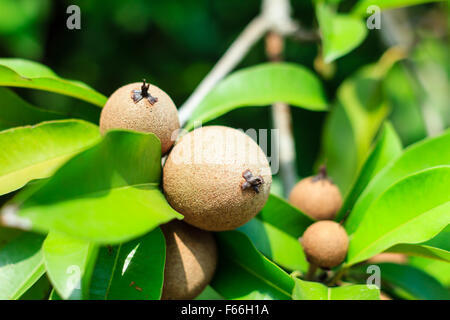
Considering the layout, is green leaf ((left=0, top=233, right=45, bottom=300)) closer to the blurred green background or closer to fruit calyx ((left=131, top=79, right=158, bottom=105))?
fruit calyx ((left=131, top=79, right=158, bottom=105))

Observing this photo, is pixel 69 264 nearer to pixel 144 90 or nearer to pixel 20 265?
pixel 20 265

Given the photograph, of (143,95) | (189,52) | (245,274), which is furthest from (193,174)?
(189,52)

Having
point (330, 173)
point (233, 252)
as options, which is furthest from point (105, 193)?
point (330, 173)

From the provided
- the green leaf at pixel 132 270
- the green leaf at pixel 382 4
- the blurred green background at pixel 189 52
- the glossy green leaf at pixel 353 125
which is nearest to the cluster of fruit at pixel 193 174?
Answer: the green leaf at pixel 132 270

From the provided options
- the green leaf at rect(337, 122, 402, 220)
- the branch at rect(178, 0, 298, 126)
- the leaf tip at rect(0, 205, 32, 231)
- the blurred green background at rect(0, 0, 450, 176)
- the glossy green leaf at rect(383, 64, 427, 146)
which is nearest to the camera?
the leaf tip at rect(0, 205, 32, 231)

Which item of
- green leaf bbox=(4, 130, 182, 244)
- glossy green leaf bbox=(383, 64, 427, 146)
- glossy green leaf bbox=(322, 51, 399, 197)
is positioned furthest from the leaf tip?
glossy green leaf bbox=(383, 64, 427, 146)

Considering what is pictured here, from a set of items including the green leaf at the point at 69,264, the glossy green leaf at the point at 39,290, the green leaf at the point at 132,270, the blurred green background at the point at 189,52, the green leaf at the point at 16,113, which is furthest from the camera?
the blurred green background at the point at 189,52

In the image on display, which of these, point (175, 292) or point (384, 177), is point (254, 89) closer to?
point (384, 177)

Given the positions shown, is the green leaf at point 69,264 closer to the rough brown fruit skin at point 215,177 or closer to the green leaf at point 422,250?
the rough brown fruit skin at point 215,177
